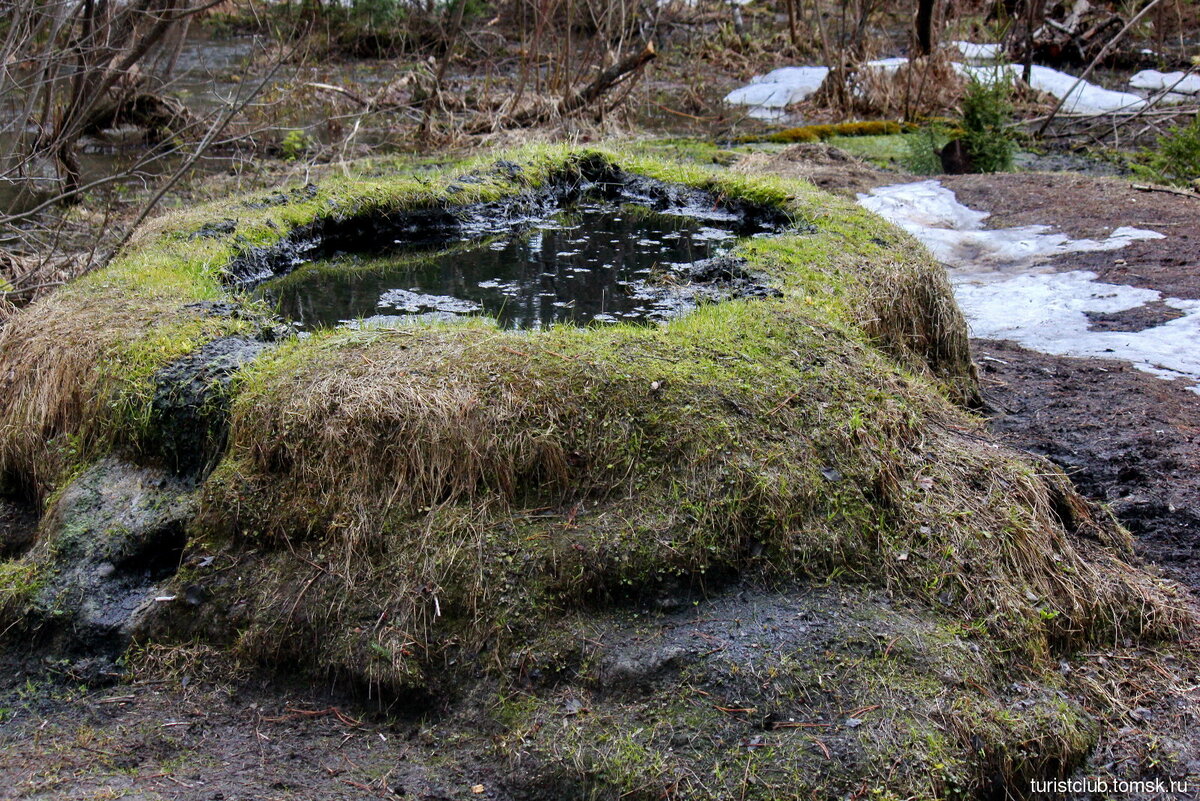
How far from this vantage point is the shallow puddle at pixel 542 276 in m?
4.96

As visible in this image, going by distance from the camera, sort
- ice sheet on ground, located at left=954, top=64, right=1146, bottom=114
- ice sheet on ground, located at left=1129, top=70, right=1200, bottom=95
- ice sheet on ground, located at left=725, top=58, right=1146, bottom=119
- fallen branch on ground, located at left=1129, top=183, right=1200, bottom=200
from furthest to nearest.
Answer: ice sheet on ground, located at left=1129, top=70, right=1200, bottom=95
ice sheet on ground, located at left=725, top=58, right=1146, bottom=119
ice sheet on ground, located at left=954, top=64, right=1146, bottom=114
fallen branch on ground, located at left=1129, top=183, right=1200, bottom=200

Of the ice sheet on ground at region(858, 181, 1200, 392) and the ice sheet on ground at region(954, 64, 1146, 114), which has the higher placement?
the ice sheet on ground at region(954, 64, 1146, 114)

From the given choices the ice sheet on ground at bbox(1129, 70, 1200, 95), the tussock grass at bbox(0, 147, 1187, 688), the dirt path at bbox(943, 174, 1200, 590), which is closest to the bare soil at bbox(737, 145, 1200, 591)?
the dirt path at bbox(943, 174, 1200, 590)

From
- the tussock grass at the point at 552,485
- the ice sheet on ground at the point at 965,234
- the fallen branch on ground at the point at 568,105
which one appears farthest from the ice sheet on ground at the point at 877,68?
the tussock grass at the point at 552,485

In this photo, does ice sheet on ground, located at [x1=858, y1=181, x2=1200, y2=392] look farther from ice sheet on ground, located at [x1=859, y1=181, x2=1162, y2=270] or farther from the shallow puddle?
the shallow puddle

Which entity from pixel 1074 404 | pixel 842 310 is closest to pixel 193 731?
pixel 842 310

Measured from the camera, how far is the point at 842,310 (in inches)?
189

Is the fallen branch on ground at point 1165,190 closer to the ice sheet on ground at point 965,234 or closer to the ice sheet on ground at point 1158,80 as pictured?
the ice sheet on ground at point 965,234

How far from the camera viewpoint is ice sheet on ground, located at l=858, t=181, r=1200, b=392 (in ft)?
19.1

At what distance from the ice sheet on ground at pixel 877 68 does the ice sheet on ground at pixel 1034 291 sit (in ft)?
18.8

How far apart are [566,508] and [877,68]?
40.1 feet

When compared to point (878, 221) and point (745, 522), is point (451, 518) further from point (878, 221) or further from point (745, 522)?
point (878, 221)

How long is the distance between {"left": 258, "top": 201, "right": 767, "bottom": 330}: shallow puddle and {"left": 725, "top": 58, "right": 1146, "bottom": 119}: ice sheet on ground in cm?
827

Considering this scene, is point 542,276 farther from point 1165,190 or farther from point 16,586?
point 1165,190
